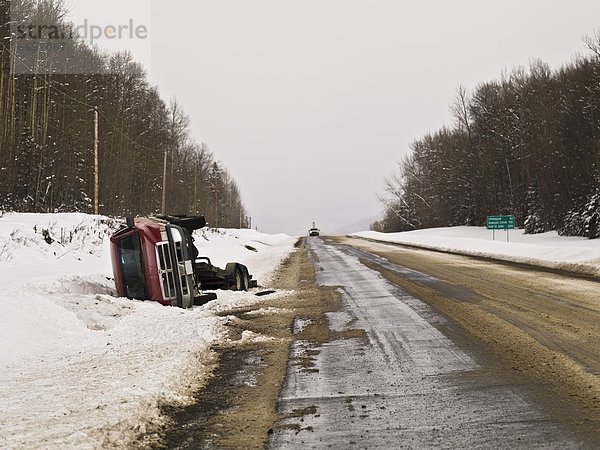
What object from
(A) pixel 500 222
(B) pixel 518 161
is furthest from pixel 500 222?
(B) pixel 518 161

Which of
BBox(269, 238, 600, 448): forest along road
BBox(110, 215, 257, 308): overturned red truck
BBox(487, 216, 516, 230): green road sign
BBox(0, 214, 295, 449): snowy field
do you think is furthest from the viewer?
BBox(487, 216, 516, 230): green road sign

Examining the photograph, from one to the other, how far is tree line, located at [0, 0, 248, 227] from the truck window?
53.2 ft

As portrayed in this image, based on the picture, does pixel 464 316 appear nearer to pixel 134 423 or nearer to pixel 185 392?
pixel 185 392

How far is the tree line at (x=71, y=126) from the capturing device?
27469 millimetres

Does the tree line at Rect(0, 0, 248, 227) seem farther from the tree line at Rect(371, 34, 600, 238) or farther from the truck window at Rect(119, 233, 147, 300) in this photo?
the tree line at Rect(371, 34, 600, 238)

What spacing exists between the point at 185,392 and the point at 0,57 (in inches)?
1156

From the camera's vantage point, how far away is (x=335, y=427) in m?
3.38

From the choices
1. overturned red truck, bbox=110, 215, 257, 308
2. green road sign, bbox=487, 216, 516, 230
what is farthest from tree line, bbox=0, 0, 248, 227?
green road sign, bbox=487, 216, 516, 230


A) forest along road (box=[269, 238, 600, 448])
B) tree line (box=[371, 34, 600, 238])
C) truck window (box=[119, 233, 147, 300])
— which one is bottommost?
forest along road (box=[269, 238, 600, 448])

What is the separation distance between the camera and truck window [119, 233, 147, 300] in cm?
916

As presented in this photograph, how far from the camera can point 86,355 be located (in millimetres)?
5766

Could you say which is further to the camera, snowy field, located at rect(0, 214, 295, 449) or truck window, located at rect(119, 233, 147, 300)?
truck window, located at rect(119, 233, 147, 300)

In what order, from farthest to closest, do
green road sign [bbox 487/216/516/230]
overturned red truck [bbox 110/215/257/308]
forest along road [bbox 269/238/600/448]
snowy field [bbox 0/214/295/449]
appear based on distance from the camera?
green road sign [bbox 487/216/516/230] → overturned red truck [bbox 110/215/257/308] → snowy field [bbox 0/214/295/449] → forest along road [bbox 269/238/600/448]

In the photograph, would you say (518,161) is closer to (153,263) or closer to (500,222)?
(500,222)
